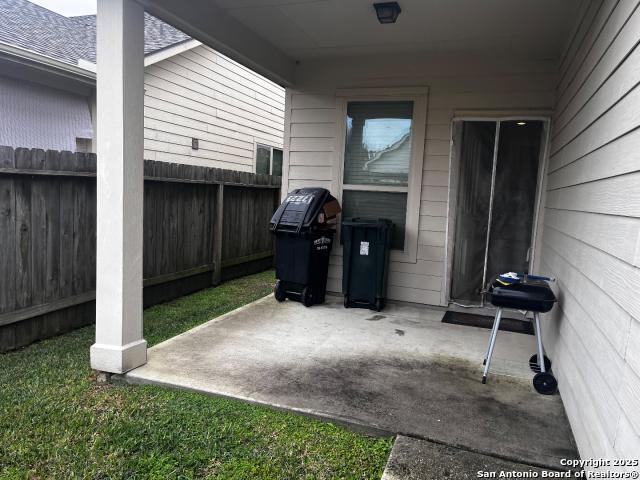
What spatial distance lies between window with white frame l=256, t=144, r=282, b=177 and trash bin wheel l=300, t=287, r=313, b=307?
532cm

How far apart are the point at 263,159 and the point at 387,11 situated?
6.48 meters

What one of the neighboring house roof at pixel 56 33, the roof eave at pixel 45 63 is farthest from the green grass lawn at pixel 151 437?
the neighboring house roof at pixel 56 33

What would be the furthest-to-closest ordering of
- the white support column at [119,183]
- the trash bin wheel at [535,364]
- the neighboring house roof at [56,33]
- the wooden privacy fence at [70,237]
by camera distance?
the neighboring house roof at [56,33] → the wooden privacy fence at [70,237] → the trash bin wheel at [535,364] → the white support column at [119,183]

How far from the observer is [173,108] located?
730 centimetres

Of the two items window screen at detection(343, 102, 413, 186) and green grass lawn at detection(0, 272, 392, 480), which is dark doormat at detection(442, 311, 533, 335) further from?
green grass lawn at detection(0, 272, 392, 480)

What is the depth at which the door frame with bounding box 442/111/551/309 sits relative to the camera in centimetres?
457

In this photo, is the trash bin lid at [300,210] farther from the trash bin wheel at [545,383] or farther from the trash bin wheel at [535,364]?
the trash bin wheel at [545,383]

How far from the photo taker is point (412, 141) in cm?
495

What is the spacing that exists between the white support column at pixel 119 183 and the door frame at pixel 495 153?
316 centimetres

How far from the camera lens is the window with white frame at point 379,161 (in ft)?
16.5

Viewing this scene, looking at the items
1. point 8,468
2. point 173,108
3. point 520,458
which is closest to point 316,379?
point 520,458

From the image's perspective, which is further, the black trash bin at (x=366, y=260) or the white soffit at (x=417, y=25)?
the black trash bin at (x=366, y=260)

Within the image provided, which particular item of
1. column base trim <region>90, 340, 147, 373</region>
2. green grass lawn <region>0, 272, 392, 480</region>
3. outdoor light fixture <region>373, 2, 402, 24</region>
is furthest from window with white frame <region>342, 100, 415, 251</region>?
green grass lawn <region>0, 272, 392, 480</region>

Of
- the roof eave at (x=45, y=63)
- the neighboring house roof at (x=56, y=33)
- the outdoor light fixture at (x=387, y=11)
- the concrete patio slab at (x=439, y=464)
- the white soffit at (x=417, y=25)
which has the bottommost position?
the concrete patio slab at (x=439, y=464)
